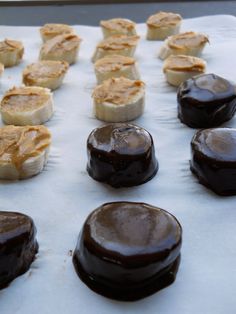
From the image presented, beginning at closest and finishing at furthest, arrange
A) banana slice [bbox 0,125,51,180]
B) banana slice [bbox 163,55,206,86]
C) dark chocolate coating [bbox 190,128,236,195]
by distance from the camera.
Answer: dark chocolate coating [bbox 190,128,236,195]
banana slice [bbox 0,125,51,180]
banana slice [bbox 163,55,206,86]

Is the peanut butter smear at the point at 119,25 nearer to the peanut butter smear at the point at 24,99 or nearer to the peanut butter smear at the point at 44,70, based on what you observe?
the peanut butter smear at the point at 44,70

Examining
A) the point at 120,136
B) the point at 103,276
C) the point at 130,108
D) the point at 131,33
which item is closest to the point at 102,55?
the point at 131,33

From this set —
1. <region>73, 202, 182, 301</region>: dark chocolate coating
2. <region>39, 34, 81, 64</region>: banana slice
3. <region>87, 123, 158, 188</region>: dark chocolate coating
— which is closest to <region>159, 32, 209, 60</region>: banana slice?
<region>39, 34, 81, 64</region>: banana slice

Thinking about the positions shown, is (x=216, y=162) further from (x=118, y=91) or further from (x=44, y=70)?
(x=44, y=70)

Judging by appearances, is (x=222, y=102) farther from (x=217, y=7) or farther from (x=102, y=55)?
(x=217, y=7)

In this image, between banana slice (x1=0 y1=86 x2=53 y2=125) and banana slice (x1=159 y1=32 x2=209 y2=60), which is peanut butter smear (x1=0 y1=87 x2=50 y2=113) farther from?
banana slice (x1=159 y1=32 x2=209 y2=60)
